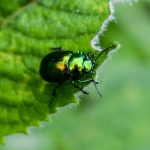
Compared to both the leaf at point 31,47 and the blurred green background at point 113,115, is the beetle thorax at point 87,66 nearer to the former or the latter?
the leaf at point 31,47

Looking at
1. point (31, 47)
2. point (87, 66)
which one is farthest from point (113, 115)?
point (31, 47)

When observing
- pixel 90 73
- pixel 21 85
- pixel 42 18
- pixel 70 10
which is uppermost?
pixel 42 18

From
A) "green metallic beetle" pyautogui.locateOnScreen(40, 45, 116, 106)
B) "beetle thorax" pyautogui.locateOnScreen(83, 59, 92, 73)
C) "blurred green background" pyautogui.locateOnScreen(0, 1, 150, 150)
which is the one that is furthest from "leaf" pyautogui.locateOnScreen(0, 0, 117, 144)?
"blurred green background" pyautogui.locateOnScreen(0, 1, 150, 150)

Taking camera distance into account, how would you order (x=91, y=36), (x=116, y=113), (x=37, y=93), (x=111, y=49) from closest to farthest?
1. (x=111, y=49)
2. (x=91, y=36)
3. (x=37, y=93)
4. (x=116, y=113)

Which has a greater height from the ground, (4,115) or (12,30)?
(12,30)

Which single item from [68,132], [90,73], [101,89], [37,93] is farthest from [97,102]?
[37,93]

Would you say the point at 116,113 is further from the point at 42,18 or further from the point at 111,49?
the point at 42,18

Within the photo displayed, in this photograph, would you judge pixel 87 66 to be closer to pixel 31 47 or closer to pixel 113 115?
pixel 31 47
